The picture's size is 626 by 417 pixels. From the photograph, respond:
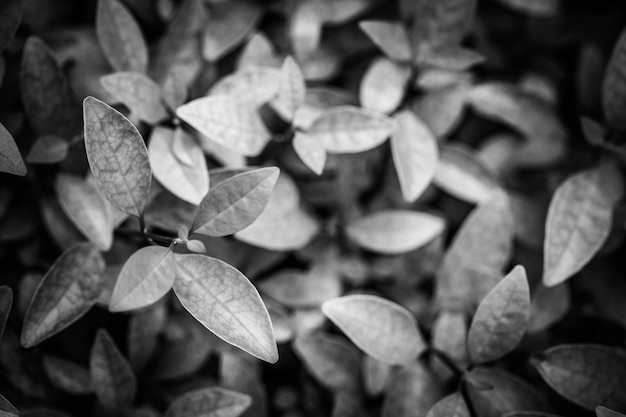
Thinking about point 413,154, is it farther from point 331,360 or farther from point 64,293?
point 64,293

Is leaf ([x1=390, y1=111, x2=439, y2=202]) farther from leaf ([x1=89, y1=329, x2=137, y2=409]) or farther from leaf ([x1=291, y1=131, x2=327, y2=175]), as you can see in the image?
leaf ([x1=89, y1=329, x2=137, y2=409])

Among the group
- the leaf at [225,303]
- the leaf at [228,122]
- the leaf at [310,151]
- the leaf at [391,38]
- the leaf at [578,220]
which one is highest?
the leaf at [391,38]

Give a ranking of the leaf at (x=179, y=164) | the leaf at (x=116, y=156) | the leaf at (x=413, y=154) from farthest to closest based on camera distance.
→ the leaf at (x=413, y=154)
the leaf at (x=179, y=164)
the leaf at (x=116, y=156)

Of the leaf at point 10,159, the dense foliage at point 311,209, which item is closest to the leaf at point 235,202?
the dense foliage at point 311,209

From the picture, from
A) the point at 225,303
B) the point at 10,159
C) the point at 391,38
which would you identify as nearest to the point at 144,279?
the point at 225,303

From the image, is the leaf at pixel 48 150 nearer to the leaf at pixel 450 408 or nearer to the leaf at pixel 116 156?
the leaf at pixel 116 156

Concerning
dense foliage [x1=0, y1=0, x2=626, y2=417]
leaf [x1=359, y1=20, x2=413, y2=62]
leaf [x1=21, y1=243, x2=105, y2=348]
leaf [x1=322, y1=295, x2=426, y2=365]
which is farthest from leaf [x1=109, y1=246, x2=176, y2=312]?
leaf [x1=359, y1=20, x2=413, y2=62]
